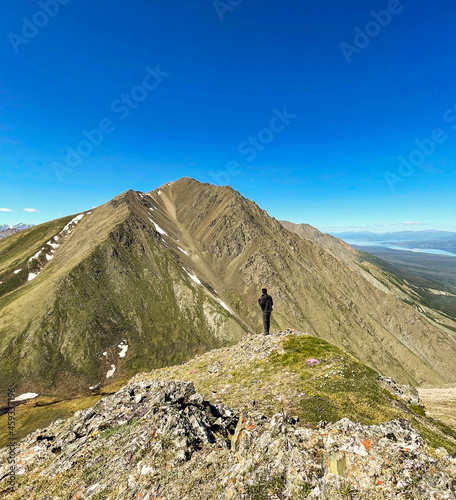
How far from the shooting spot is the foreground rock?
7.86m

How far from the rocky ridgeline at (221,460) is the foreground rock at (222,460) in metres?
0.04

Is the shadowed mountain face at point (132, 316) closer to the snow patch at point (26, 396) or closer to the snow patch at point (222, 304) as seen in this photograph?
the snow patch at point (222, 304)

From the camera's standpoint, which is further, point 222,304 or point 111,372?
point 222,304

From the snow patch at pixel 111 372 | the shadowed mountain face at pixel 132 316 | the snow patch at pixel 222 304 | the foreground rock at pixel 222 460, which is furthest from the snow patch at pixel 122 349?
the foreground rock at pixel 222 460

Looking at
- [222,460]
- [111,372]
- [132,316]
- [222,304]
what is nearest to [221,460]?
[222,460]

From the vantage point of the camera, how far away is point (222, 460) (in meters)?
10.7

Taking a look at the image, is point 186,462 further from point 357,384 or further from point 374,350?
point 374,350

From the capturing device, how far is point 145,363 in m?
131

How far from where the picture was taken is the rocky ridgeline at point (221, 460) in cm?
785

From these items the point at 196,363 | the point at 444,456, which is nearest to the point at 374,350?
the point at 196,363

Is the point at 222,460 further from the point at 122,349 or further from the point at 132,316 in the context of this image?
the point at 132,316

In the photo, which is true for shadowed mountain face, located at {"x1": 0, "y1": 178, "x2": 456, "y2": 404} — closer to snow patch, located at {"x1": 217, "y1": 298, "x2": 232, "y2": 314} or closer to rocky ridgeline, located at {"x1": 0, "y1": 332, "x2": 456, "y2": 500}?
snow patch, located at {"x1": 217, "y1": 298, "x2": 232, "y2": 314}

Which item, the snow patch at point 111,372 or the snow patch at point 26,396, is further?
the snow patch at point 111,372

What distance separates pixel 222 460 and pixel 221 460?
5 cm
